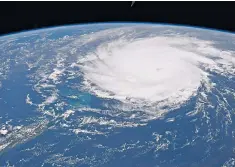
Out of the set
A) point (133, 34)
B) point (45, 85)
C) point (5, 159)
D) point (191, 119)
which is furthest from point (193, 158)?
point (133, 34)

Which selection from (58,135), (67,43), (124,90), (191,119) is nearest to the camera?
(58,135)

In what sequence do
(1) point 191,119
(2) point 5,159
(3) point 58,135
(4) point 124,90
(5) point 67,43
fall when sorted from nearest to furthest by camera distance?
1. (2) point 5,159
2. (3) point 58,135
3. (1) point 191,119
4. (4) point 124,90
5. (5) point 67,43

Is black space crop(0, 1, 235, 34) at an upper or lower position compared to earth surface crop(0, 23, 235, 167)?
upper

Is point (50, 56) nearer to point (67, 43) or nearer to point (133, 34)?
point (67, 43)

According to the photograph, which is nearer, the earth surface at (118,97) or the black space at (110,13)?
the earth surface at (118,97)

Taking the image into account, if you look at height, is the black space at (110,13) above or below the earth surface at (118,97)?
above
